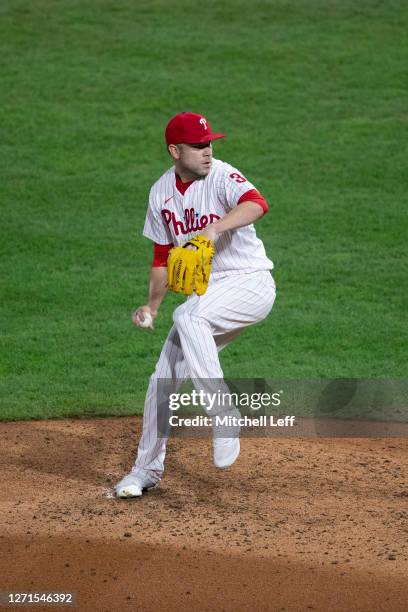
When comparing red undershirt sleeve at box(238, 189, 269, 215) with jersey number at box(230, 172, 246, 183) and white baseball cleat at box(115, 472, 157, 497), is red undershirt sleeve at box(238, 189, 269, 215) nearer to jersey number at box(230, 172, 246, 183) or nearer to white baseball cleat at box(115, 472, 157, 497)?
jersey number at box(230, 172, 246, 183)

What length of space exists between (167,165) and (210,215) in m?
6.95

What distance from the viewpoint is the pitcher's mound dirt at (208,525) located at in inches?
207

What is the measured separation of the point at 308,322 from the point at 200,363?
3.82 meters

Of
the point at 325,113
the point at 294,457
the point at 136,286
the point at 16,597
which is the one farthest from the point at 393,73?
the point at 16,597

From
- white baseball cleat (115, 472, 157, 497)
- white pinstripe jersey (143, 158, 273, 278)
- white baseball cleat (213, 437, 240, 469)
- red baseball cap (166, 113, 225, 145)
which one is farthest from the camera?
white baseball cleat (115, 472, 157, 497)

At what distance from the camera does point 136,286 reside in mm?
10398

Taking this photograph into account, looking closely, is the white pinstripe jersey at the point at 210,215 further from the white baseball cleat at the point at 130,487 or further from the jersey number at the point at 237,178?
the white baseball cleat at the point at 130,487

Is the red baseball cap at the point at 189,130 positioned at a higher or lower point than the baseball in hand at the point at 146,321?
higher

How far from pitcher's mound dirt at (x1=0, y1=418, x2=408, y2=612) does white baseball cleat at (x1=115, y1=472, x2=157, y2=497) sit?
0.06m

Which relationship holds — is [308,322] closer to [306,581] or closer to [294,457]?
[294,457]

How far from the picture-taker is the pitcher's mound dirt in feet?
17.3

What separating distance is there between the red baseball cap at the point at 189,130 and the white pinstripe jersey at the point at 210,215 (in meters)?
0.24

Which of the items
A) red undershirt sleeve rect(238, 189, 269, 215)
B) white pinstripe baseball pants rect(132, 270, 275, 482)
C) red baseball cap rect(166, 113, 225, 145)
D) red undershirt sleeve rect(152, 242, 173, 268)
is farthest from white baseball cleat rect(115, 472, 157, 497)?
red baseball cap rect(166, 113, 225, 145)

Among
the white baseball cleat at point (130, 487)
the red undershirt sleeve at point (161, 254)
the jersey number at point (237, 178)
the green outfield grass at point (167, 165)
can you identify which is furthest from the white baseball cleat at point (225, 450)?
the green outfield grass at point (167, 165)
